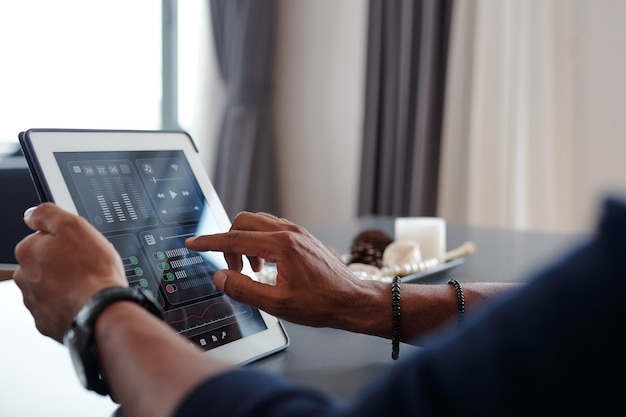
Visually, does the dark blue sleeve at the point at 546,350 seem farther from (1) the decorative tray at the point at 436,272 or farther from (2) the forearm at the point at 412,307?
(1) the decorative tray at the point at 436,272

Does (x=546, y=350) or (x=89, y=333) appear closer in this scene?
(x=546, y=350)

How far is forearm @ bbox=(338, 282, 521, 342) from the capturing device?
2.75ft

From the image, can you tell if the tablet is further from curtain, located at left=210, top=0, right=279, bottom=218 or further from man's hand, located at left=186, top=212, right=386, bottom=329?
curtain, located at left=210, top=0, right=279, bottom=218

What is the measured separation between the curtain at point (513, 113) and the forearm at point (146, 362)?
260 cm

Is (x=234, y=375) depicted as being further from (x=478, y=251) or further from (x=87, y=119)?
(x=87, y=119)

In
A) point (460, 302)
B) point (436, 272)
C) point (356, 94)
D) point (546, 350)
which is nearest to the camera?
point (546, 350)

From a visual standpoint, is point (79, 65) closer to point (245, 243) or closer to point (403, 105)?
point (403, 105)

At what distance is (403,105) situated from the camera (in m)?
3.23

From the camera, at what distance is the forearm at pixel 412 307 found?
2.75ft

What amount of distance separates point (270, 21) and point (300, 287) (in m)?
3.08

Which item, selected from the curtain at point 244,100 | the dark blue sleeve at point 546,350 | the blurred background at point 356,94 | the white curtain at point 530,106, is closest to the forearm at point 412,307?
the dark blue sleeve at point 546,350

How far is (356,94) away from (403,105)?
385mm

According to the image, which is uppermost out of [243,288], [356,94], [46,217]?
[356,94]

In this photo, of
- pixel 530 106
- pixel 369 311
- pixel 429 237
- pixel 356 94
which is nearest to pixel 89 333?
pixel 369 311
